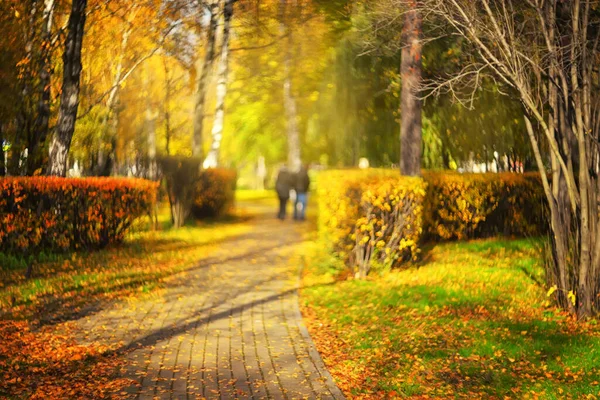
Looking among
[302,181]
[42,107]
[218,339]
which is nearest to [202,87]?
[302,181]

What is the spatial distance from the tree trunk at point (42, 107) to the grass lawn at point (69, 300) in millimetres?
2414

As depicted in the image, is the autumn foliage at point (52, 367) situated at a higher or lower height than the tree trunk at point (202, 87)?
lower

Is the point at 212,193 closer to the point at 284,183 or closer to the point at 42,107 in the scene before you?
the point at 284,183

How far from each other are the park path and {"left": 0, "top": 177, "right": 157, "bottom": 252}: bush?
2.25m

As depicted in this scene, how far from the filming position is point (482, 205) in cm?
1449

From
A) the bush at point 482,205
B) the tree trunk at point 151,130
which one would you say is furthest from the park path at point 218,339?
the tree trunk at point 151,130

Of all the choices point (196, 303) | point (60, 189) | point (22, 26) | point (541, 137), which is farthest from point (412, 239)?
point (22, 26)

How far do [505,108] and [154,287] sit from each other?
8.46 m

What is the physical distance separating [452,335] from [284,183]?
1557cm

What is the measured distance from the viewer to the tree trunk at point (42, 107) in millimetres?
14039

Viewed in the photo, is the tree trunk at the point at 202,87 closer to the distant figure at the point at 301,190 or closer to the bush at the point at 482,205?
the distant figure at the point at 301,190

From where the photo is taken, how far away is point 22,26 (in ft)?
45.3

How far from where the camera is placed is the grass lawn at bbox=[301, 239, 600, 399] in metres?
6.14

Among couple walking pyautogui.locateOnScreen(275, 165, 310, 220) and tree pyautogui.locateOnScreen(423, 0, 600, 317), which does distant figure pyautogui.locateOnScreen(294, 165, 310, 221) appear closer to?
couple walking pyautogui.locateOnScreen(275, 165, 310, 220)
